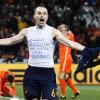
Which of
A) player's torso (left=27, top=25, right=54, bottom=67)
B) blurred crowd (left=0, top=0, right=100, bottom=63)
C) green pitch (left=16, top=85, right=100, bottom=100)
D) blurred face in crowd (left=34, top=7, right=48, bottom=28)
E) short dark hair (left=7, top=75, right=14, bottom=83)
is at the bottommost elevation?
green pitch (left=16, top=85, right=100, bottom=100)

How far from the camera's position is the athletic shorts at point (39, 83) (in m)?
8.94

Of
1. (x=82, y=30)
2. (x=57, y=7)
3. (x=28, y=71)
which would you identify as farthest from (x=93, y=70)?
(x=28, y=71)

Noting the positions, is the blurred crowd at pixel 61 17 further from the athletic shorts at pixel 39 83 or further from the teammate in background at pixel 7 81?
the athletic shorts at pixel 39 83

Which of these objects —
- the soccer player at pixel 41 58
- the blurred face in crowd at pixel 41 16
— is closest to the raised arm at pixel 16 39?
the soccer player at pixel 41 58

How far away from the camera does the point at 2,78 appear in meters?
13.8

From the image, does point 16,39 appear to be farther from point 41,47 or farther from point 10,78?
point 10,78

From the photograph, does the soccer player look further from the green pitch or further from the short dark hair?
the green pitch

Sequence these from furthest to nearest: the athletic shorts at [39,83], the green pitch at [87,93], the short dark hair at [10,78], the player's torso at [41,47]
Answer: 1. the green pitch at [87,93]
2. the short dark hair at [10,78]
3. the player's torso at [41,47]
4. the athletic shorts at [39,83]

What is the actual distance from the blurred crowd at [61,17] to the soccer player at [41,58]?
1236cm

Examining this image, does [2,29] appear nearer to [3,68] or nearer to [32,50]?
[3,68]

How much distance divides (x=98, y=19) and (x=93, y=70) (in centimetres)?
580

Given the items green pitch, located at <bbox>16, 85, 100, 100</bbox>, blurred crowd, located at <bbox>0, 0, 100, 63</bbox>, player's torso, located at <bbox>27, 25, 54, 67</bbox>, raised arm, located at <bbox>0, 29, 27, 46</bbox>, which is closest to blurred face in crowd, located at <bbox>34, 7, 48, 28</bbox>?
player's torso, located at <bbox>27, 25, 54, 67</bbox>

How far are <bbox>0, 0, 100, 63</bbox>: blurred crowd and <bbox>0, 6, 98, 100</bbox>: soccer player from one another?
1236 centimetres

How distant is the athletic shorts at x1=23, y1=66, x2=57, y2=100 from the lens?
8938 millimetres
